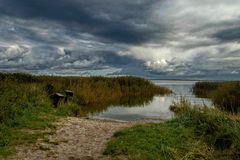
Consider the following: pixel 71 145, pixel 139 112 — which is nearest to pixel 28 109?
pixel 71 145

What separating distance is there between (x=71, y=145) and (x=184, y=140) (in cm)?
330

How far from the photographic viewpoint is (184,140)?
10.3 m

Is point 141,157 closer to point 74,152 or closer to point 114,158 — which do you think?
point 114,158

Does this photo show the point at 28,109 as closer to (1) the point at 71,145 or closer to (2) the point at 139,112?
(1) the point at 71,145

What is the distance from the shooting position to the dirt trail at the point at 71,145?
883 centimetres

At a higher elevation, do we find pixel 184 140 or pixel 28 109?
pixel 28 109

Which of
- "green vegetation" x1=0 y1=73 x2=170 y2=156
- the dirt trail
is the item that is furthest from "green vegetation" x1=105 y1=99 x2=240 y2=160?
"green vegetation" x1=0 y1=73 x2=170 y2=156

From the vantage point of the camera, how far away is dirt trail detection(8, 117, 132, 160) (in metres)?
8.83

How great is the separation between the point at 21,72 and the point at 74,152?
69.2 ft

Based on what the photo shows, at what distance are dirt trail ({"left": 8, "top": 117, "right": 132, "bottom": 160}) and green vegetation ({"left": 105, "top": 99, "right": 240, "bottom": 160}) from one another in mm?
488

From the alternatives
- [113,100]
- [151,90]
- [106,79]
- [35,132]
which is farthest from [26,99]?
[151,90]

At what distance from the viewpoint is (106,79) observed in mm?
39281

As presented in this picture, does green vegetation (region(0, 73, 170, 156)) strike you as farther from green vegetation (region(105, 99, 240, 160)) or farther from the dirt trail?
green vegetation (region(105, 99, 240, 160))

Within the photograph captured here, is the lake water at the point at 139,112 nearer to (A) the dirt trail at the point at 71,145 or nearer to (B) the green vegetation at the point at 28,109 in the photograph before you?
(B) the green vegetation at the point at 28,109
